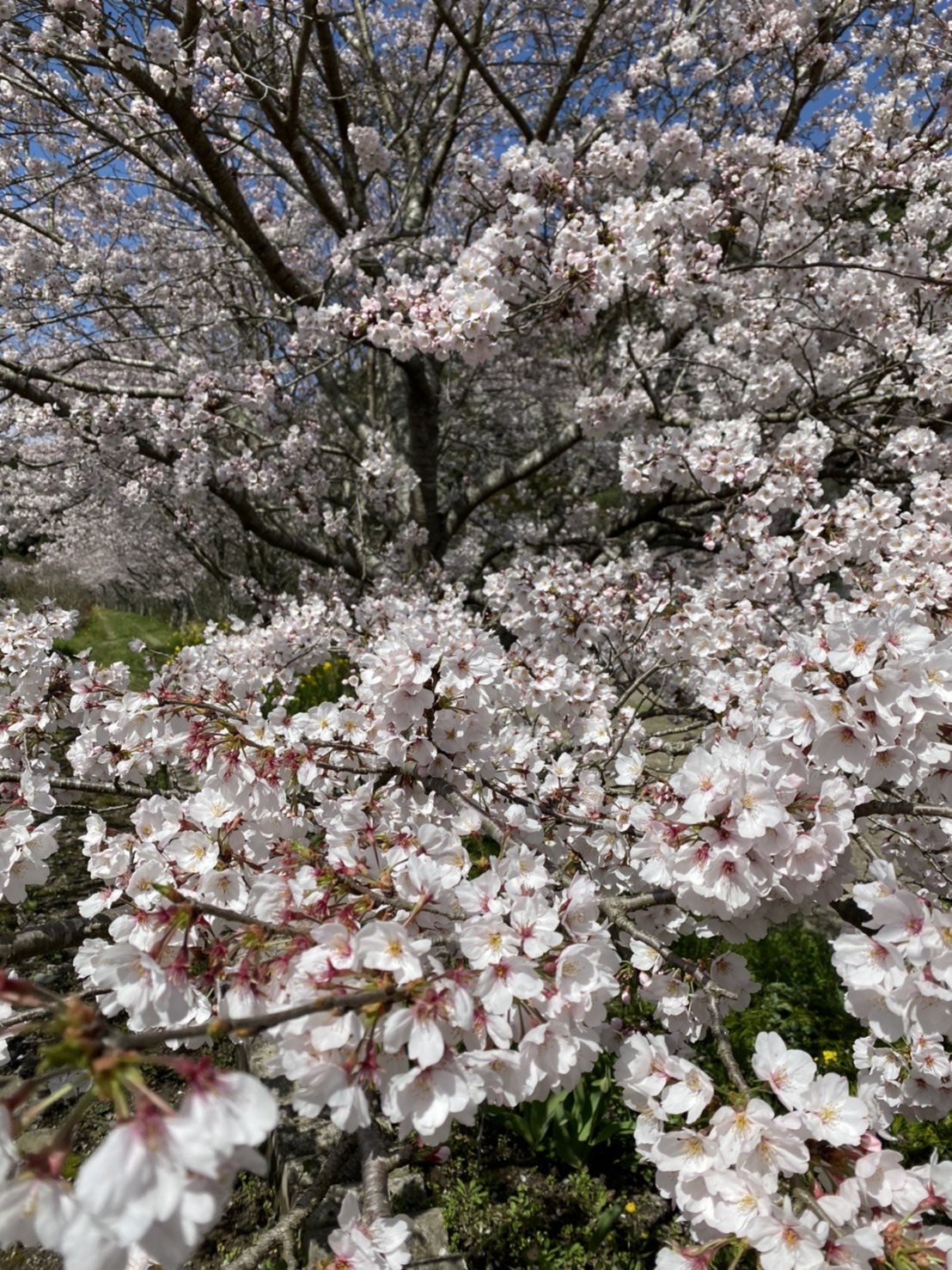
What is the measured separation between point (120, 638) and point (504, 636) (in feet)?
31.2

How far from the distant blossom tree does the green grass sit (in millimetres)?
2897

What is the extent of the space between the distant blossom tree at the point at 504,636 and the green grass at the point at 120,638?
9.51ft

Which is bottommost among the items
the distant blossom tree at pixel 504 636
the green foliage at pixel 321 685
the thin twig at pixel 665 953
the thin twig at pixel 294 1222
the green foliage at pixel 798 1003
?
the green foliage at pixel 798 1003

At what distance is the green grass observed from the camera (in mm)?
10339

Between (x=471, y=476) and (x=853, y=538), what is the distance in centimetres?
670

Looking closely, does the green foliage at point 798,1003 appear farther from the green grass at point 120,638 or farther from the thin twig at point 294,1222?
the green grass at point 120,638

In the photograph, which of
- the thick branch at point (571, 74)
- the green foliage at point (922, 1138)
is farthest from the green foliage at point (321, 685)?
the thick branch at point (571, 74)

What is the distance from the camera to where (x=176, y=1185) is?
2.30ft

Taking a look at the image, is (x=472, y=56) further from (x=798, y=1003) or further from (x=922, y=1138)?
(x=922, y=1138)

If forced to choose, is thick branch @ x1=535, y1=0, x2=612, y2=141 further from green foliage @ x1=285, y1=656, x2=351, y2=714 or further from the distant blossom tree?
green foliage @ x1=285, y1=656, x2=351, y2=714

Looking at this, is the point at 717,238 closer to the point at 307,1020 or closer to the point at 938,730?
the point at 938,730

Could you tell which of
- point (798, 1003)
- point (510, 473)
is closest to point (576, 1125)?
point (798, 1003)

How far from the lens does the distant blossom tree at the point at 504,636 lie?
44.5 inches

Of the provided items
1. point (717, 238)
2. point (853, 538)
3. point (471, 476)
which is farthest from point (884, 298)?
point (471, 476)
